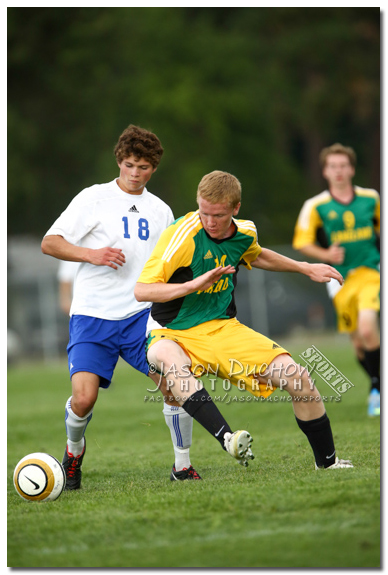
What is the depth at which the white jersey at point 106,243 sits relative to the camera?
5.72 meters

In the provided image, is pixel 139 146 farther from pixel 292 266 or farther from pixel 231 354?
pixel 231 354

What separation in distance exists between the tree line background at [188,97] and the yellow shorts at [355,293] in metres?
20.2

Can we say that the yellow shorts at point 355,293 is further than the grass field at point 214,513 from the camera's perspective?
Yes

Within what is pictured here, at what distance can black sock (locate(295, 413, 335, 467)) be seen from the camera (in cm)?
516

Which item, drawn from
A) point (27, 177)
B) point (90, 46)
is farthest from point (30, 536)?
point (90, 46)

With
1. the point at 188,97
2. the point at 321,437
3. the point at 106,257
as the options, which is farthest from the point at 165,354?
the point at 188,97

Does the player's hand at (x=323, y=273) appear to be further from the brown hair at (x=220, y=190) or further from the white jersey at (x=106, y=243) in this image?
the white jersey at (x=106, y=243)

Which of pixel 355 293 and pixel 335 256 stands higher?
pixel 335 256

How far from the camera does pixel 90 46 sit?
30500 millimetres

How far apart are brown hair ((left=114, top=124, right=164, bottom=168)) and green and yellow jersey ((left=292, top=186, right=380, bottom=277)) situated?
3578 millimetres

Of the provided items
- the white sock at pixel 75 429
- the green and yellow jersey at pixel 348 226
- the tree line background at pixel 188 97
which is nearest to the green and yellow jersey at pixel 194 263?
the white sock at pixel 75 429

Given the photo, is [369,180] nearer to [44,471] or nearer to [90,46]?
[90,46]

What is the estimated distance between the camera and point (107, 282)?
5773mm

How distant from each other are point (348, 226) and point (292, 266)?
11.7ft
